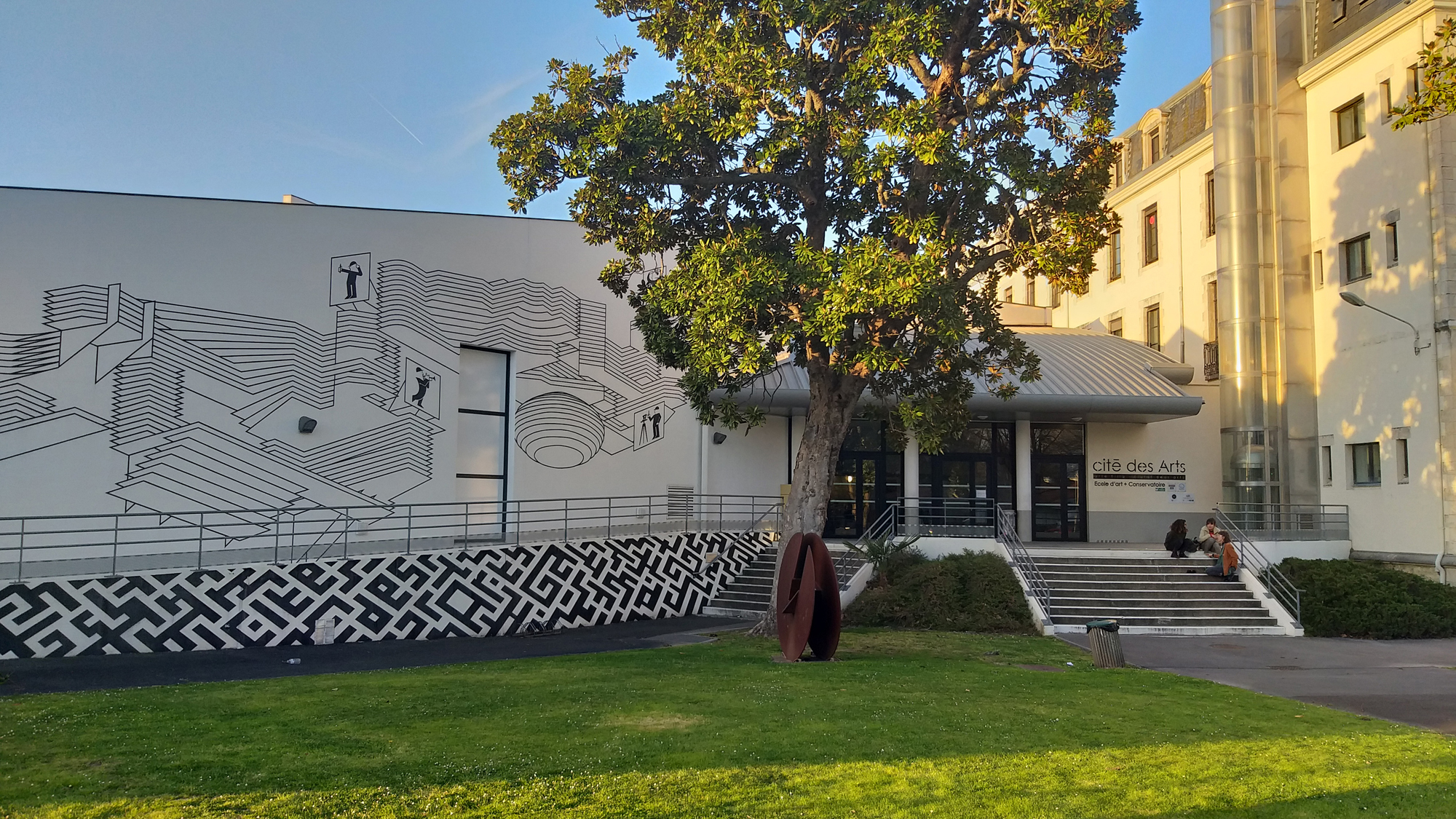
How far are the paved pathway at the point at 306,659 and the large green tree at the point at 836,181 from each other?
136 inches

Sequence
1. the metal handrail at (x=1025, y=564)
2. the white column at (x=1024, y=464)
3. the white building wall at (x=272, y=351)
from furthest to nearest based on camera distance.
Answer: the white column at (x=1024, y=464) → the metal handrail at (x=1025, y=564) → the white building wall at (x=272, y=351)

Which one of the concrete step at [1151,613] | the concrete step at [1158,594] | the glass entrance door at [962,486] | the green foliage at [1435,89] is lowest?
the concrete step at [1151,613]

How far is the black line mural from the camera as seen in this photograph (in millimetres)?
15305

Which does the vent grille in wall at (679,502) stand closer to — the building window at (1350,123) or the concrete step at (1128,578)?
the concrete step at (1128,578)

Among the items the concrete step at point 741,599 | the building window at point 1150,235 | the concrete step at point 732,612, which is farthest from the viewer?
the building window at point 1150,235

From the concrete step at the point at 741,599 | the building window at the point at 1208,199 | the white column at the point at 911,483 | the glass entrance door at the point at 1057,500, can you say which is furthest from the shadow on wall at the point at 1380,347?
the concrete step at the point at 741,599

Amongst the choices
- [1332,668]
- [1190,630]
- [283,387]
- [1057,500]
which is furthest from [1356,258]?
[283,387]

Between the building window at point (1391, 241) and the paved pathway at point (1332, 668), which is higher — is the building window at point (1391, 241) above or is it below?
above

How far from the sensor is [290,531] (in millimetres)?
17016

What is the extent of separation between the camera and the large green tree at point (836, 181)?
531 inches

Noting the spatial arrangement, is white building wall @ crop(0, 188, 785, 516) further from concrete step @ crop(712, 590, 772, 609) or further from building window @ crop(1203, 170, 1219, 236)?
building window @ crop(1203, 170, 1219, 236)

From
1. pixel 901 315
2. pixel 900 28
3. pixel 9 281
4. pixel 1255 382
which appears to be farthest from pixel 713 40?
pixel 1255 382

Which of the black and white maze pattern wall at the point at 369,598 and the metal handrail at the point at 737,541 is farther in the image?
the metal handrail at the point at 737,541

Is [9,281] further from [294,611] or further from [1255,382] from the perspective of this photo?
[1255,382]
